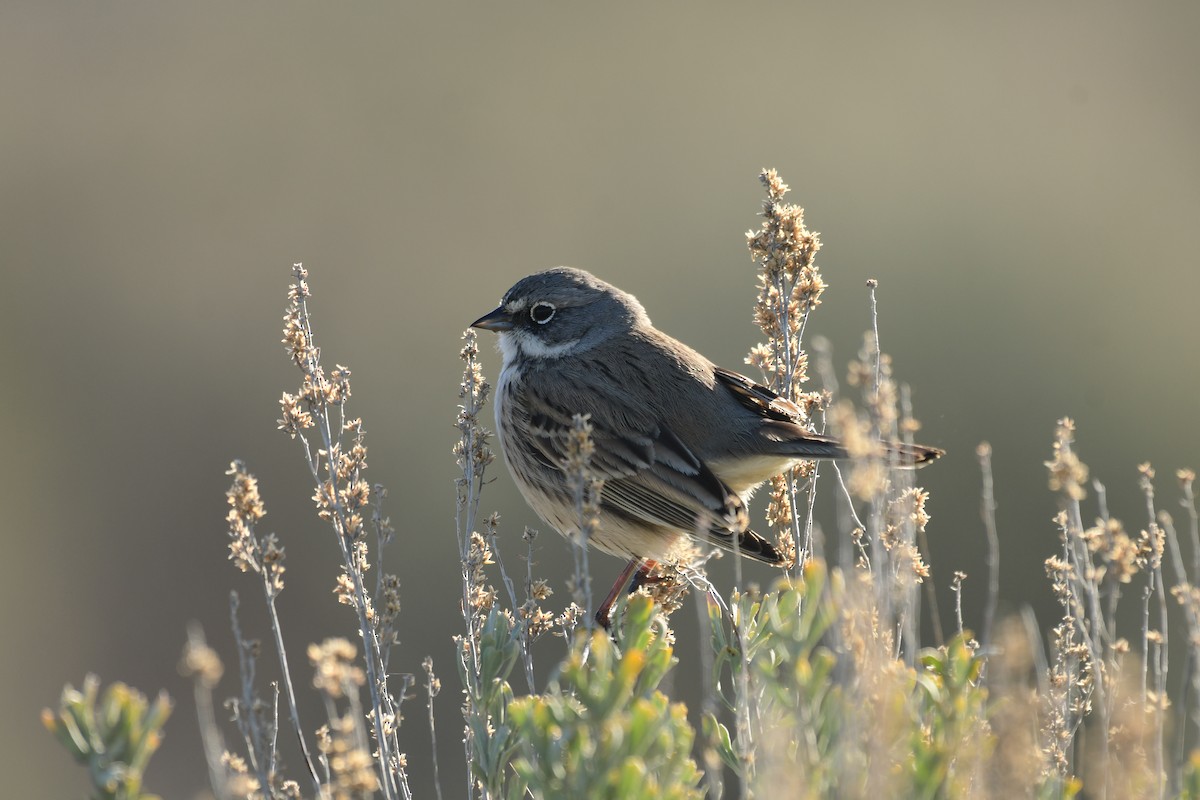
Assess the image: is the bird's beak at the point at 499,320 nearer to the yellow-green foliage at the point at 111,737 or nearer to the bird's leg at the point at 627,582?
the bird's leg at the point at 627,582

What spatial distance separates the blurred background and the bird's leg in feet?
18.7

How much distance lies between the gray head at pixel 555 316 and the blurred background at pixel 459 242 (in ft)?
18.1

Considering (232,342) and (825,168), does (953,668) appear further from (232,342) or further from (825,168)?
(825,168)

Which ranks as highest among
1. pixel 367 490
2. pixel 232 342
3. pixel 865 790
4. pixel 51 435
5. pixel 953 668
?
pixel 232 342

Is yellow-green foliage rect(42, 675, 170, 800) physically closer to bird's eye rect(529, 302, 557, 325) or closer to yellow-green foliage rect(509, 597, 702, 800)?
yellow-green foliage rect(509, 597, 702, 800)

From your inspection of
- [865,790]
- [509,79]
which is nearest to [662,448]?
[865,790]

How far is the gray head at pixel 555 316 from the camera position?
6.24 m

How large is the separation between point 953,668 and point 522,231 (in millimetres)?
17529

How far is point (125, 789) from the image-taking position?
3.06m

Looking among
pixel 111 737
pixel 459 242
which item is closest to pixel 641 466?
pixel 111 737

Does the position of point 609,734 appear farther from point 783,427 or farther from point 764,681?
point 783,427

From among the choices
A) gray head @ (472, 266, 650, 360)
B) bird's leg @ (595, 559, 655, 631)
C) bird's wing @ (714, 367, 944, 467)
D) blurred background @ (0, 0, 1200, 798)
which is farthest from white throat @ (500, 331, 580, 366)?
blurred background @ (0, 0, 1200, 798)

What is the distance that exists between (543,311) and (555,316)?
0.20 ft

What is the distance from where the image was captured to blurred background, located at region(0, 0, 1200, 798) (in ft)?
48.1
